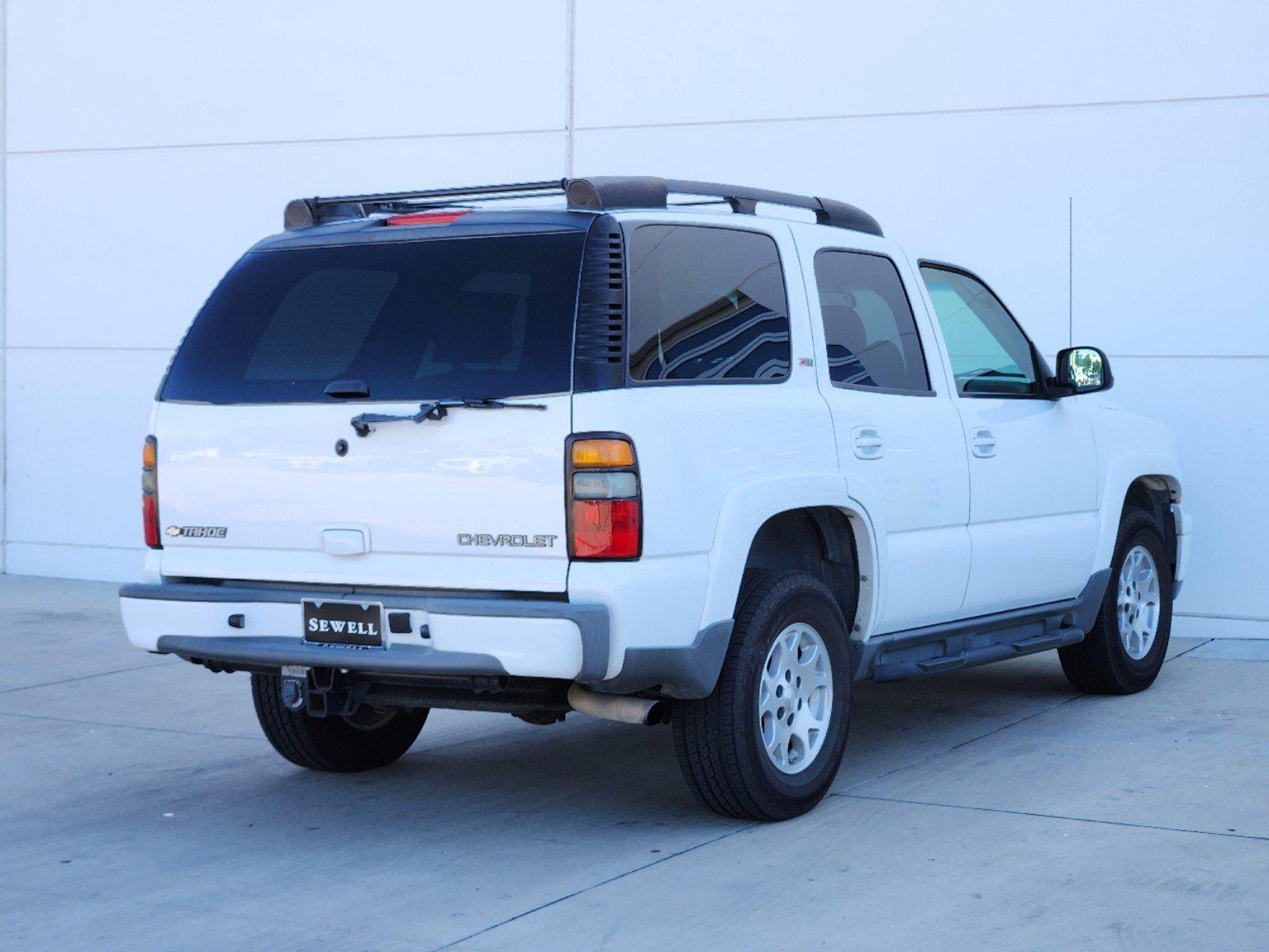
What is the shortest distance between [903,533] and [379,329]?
2.07 meters

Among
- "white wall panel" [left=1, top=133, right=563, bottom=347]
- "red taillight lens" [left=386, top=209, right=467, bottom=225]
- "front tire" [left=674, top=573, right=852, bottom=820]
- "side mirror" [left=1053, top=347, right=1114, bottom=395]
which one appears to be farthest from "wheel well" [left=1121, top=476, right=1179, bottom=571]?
"white wall panel" [left=1, top=133, right=563, bottom=347]

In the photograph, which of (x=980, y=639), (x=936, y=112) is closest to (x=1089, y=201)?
(x=936, y=112)

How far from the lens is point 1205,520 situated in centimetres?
1005

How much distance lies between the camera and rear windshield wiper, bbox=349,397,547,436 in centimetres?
515

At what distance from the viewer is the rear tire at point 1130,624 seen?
8031 millimetres

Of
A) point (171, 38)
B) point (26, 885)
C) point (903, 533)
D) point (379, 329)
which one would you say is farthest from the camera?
point (171, 38)

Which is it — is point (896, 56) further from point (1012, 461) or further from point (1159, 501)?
point (1012, 461)

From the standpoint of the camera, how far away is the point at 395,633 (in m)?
5.24

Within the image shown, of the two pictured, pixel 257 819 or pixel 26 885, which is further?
pixel 257 819

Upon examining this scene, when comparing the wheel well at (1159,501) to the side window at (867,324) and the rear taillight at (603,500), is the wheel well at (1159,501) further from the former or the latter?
the rear taillight at (603,500)

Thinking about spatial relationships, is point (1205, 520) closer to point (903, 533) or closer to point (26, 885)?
point (903, 533)

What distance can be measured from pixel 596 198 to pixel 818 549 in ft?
5.04

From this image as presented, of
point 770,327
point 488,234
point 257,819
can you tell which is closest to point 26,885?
point 257,819

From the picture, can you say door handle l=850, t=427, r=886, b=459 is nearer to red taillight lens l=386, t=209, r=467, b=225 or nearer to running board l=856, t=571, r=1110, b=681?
running board l=856, t=571, r=1110, b=681
